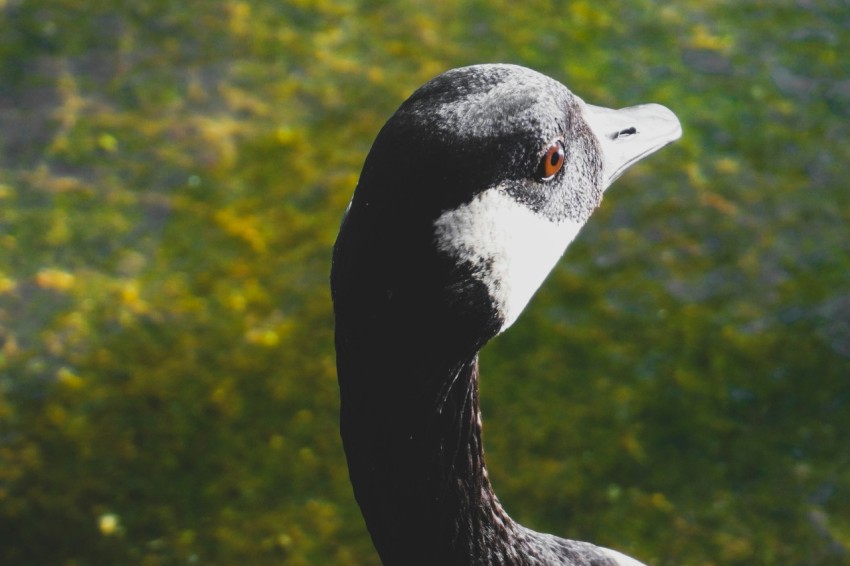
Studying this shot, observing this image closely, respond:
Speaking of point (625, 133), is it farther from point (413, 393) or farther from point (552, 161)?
point (413, 393)

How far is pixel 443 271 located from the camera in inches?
84.3

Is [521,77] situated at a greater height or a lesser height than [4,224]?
greater

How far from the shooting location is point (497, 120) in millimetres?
2217

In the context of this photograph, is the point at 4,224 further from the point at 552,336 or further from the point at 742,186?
the point at 742,186

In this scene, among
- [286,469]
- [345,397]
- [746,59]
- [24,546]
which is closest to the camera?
[345,397]

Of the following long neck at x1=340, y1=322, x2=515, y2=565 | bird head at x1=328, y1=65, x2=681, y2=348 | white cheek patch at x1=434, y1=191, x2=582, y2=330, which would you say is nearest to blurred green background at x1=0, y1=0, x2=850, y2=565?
long neck at x1=340, y1=322, x2=515, y2=565

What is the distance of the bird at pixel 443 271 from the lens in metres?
2.13

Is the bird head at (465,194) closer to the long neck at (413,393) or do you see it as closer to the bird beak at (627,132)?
the long neck at (413,393)

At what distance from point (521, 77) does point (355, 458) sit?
894 millimetres

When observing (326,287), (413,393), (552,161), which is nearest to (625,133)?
(552,161)

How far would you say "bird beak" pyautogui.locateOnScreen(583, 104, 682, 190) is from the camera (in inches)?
111

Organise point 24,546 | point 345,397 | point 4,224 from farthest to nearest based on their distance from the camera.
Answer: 1. point 4,224
2. point 24,546
3. point 345,397

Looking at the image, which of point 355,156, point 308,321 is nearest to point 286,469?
point 308,321

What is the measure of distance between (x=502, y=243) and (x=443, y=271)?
0.61ft
